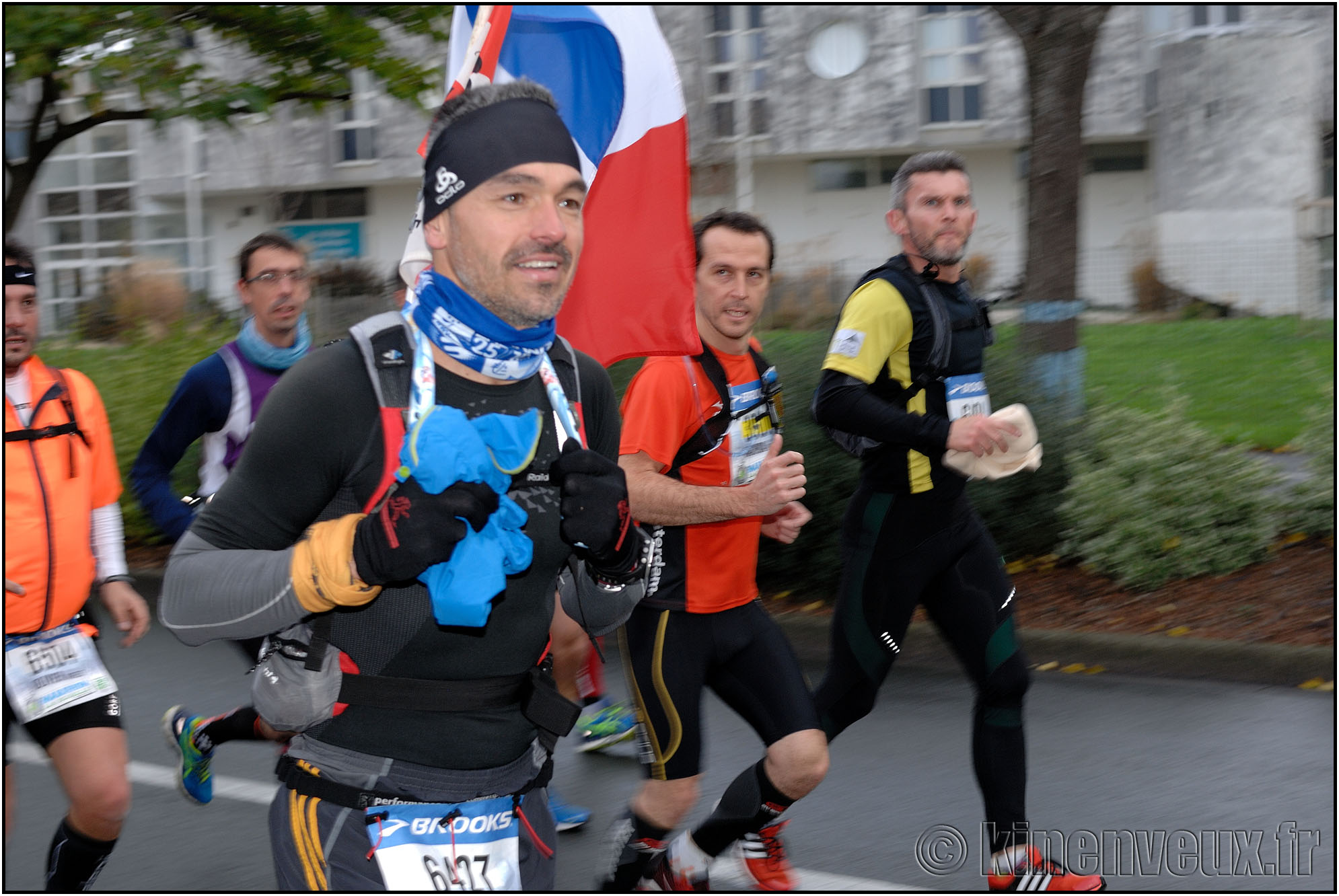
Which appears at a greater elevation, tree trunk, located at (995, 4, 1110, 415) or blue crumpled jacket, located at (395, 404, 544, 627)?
tree trunk, located at (995, 4, 1110, 415)

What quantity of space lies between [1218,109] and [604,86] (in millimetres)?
32336

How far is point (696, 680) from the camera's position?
4.21 meters

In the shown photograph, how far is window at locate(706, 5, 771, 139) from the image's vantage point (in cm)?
3600

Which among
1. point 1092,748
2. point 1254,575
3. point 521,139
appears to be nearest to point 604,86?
point 521,139

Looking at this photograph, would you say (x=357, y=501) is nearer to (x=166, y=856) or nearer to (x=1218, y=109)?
(x=166, y=856)

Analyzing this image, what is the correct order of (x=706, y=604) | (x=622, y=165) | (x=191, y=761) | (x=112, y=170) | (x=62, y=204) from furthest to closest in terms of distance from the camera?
(x=62, y=204), (x=112, y=170), (x=191, y=761), (x=706, y=604), (x=622, y=165)

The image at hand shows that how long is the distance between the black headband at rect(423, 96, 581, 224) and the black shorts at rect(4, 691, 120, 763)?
2.13m

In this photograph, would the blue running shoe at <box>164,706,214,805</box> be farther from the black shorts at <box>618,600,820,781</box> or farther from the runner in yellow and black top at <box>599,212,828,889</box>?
the black shorts at <box>618,600,820,781</box>

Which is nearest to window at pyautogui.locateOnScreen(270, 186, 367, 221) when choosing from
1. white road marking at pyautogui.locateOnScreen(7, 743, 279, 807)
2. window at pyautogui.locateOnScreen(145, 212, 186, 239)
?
window at pyautogui.locateOnScreen(145, 212, 186, 239)

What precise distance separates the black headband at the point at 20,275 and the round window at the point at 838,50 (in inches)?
1343

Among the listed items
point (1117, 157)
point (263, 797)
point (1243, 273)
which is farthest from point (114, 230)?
point (263, 797)

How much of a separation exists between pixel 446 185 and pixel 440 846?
1.16 meters

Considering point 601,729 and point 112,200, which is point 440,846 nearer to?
point 601,729

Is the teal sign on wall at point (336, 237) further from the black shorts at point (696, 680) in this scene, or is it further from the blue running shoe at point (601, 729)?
the black shorts at point (696, 680)
